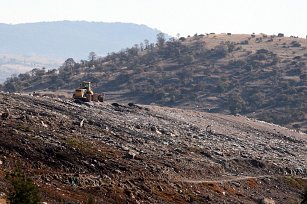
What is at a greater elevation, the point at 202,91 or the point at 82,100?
the point at 82,100

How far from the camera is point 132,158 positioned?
48.4 meters

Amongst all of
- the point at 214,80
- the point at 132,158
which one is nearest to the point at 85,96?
the point at 132,158

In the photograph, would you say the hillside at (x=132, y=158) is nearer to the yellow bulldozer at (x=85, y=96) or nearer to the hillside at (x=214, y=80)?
the yellow bulldozer at (x=85, y=96)

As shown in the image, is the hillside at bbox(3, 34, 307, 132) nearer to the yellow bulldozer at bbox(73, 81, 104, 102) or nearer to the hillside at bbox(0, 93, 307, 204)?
the yellow bulldozer at bbox(73, 81, 104, 102)

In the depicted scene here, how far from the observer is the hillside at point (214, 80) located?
147500 millimetres

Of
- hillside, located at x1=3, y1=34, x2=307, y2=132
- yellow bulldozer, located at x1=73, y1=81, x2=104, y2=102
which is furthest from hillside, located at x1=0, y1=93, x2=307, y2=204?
hillside, located at x1=3, y1=34, x2=307, y2=132

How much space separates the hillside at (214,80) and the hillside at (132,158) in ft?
207

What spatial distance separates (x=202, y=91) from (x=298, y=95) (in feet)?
82.2

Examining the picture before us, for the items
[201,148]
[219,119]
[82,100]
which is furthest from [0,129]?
[219,119]

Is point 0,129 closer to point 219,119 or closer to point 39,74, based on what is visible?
point 219,119

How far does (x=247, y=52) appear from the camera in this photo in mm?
189875

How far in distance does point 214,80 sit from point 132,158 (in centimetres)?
12127

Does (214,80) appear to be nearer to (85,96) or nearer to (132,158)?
(85,96)

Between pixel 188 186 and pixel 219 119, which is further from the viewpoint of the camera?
pixel 219 119
